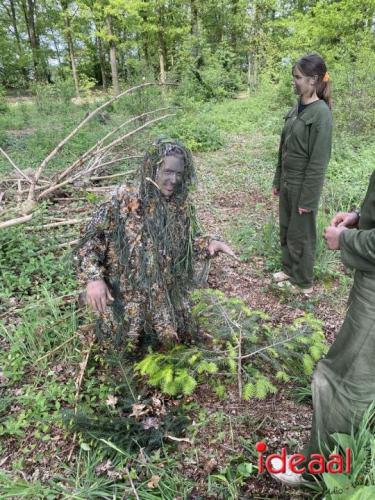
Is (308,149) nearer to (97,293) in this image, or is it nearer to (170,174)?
(170,174)

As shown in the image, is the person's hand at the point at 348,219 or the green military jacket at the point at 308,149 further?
the green military jacket at the point at 308,149

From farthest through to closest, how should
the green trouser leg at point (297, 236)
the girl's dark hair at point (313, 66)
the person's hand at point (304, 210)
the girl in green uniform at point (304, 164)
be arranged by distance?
1. the green trouser leg at point (297, 236)
2. the person's hand at point (304, 210)
3. the girl in green uniform at point (304, 164)
4. the girl's dark hair at point (313, 66)

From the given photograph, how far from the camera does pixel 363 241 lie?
1500 millimetres

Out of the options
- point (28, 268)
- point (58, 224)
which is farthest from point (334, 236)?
point (58, 224)

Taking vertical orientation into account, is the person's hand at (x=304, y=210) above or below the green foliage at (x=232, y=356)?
above

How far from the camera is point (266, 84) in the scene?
1278cm

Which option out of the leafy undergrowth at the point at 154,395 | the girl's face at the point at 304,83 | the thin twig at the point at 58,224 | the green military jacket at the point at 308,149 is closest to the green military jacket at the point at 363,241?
the leafy undergrowth at the point at 154,395

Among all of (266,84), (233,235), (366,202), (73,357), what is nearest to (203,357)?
(73,357)

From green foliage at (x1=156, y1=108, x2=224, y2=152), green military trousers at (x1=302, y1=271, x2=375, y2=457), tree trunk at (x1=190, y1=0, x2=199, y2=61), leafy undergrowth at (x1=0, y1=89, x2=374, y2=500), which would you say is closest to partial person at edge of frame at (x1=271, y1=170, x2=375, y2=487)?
green military trousers at (x1=302, y1=271, x2=375, y2=457)

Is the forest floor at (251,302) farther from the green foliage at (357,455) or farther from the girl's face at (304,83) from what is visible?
the girl's face at (304,83)

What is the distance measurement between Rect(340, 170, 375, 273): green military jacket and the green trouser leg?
1.93 metres

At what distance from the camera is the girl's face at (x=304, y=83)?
122 inches

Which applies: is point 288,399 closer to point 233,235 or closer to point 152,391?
point 152,391

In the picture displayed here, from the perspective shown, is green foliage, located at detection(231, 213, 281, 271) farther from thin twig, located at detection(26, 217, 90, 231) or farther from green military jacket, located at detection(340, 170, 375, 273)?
green military jacket, located at detection(340, 170, 375, 273)
